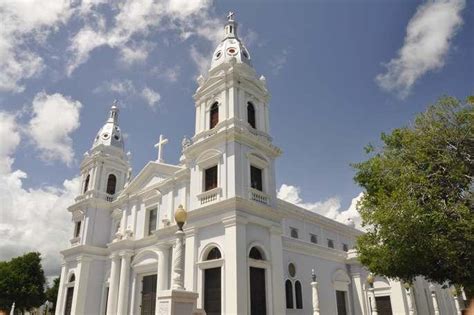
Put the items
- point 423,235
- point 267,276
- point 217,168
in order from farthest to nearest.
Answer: point 217,168, point 267,276, point 423,235

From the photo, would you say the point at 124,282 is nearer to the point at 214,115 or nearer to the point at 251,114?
the point at 214,115

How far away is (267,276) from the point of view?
17.9m

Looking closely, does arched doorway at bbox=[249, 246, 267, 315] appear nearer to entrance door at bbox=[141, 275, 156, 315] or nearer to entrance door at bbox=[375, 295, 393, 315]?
entrance door at bbox=[141, 275, 156, 315]

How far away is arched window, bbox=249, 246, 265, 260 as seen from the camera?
17.9m

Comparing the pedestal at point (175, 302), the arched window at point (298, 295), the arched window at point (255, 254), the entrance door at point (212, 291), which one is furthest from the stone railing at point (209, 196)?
the pedestal at point (175, 302)

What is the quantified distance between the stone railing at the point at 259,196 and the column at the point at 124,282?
1032cm

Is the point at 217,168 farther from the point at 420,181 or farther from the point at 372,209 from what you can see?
the point at 420,181

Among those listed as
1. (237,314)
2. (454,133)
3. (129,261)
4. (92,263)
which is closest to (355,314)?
(237,314)

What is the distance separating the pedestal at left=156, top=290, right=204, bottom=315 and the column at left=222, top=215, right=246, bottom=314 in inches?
244

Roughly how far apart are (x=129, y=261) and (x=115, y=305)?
2.88 meters

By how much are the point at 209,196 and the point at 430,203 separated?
1064 cm

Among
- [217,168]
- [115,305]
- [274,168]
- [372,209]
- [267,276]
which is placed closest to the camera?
[372,209]

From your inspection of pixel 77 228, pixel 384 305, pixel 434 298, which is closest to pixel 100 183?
pixel 77 228

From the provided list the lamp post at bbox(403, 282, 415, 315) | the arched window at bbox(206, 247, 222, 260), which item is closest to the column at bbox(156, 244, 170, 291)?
→ the arched window at bbox(206, 247, 222, 260)
